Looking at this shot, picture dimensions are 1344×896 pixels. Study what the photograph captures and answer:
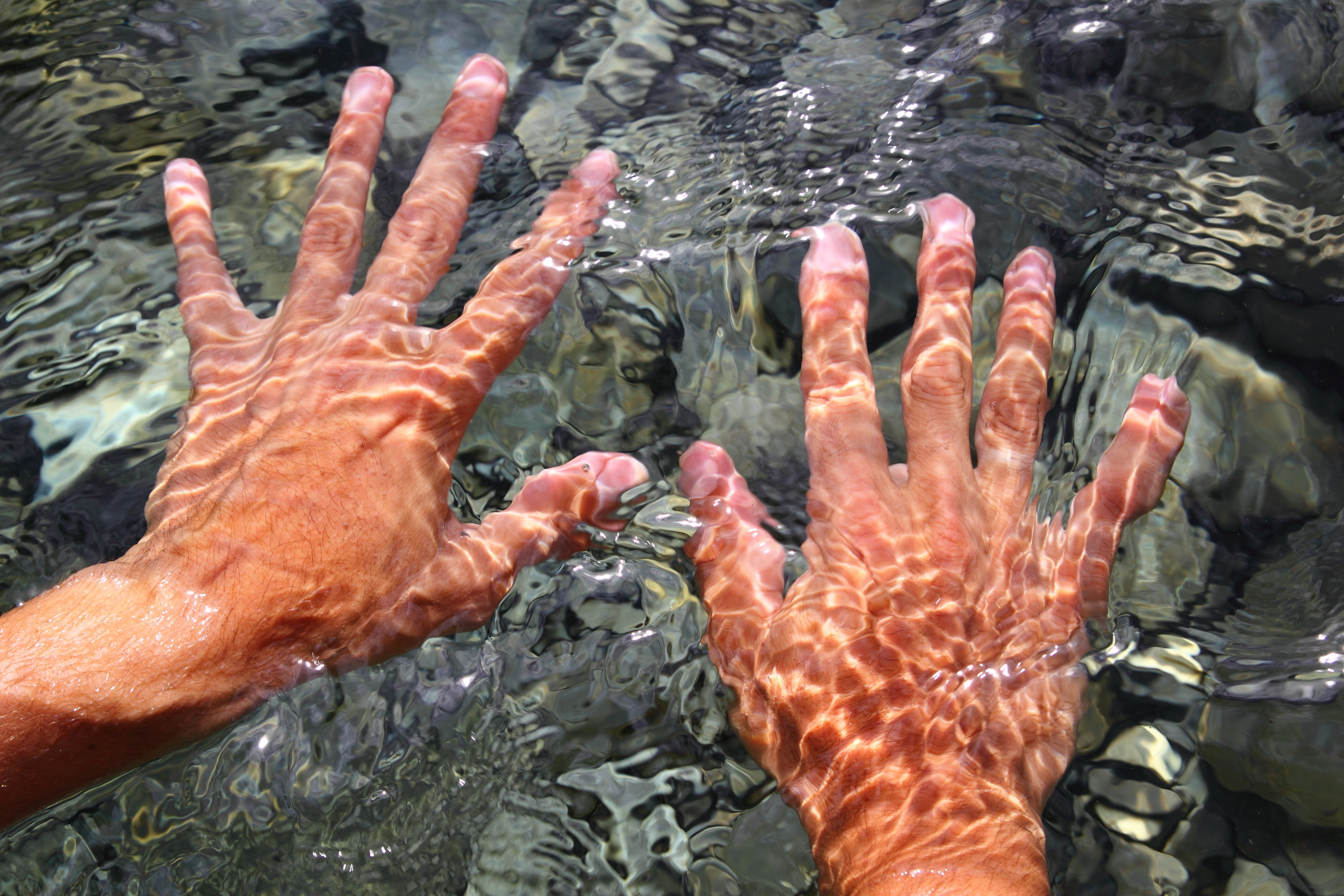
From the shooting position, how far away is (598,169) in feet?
9.57

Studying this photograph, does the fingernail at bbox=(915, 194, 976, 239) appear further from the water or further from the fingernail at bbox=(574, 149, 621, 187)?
the fingernail at bbox=(574, 149, 621, 187)

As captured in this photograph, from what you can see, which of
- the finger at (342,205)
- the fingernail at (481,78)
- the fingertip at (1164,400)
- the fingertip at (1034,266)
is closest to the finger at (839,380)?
the fingertip at (1034,266)

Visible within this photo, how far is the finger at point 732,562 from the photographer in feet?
7.20

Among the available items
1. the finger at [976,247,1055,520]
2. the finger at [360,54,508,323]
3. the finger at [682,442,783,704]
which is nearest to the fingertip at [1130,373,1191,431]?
the finger at [976,247,1055,520]

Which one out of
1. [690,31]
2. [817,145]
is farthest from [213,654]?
[690,31]

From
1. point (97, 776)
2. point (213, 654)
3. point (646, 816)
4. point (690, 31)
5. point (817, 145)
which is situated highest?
point (690, 31)

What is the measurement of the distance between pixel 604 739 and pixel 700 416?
3.18 feet

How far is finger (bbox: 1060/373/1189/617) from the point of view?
219 centimetres

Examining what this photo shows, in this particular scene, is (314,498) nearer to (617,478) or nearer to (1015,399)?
(617,478)

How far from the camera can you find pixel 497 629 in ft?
7.66

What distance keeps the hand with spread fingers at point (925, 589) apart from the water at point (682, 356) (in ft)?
0.36

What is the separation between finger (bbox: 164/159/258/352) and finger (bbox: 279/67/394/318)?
0.19m

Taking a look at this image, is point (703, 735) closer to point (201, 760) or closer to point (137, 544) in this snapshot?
point (201, 760)

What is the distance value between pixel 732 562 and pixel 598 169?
4.67 feet
